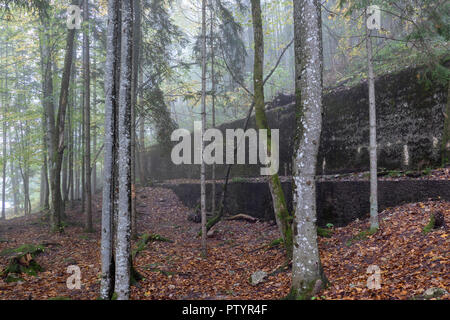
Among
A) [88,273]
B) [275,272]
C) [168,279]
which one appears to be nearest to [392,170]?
[275,272]

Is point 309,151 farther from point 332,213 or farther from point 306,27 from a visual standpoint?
point 332,213

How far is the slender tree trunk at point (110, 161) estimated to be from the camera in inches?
178

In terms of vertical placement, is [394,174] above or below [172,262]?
above

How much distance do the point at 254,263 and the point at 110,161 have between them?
164 inches

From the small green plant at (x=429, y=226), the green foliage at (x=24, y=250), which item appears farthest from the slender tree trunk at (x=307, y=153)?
the green foliage at (x=24, y=250)

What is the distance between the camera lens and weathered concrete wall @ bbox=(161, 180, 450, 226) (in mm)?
6480

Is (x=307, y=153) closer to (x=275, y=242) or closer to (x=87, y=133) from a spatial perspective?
(x=275, y=242)

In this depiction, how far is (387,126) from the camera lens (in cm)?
805

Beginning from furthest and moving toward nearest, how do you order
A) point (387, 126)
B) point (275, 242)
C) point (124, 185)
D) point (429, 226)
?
point (387, 126)
point (275, 242)
point (429, 226)
point (124, 185)

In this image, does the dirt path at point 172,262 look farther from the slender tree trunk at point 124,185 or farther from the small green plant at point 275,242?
the slender tree trunk at point 124,185

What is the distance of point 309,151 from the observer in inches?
169

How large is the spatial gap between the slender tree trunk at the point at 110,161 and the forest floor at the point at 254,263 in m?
0.74

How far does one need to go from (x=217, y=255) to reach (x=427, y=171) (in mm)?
5607

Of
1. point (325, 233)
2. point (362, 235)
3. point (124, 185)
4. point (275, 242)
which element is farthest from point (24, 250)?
point (362, 235)
